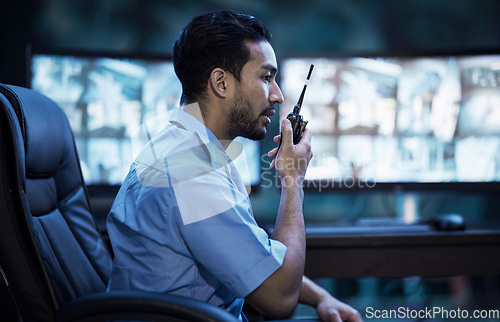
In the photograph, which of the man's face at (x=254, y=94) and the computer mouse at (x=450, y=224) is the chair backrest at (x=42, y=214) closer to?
the man's face at (x=254, y=94)

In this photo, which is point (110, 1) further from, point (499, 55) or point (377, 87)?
point (499, 55)

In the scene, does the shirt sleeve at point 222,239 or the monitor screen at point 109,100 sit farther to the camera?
the monitor screen at point 109,100

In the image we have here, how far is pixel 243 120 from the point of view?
993 millimetres

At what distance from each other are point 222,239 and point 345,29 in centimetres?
164

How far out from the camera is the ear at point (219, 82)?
38.0 inches

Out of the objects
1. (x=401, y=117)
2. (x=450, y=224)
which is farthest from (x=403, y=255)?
(x=401, y=117)

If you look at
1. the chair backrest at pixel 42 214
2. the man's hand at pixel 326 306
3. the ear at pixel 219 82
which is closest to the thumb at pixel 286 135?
the ear at pixel 219 82

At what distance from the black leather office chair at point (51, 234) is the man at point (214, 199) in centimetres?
10

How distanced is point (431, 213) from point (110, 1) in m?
1.81

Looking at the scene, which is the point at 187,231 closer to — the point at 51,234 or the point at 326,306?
the point at 51,234

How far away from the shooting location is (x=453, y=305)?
2.15 meters

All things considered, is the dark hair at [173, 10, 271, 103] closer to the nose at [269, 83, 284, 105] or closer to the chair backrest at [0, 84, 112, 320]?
the nose at [269, 83, 284, 105]

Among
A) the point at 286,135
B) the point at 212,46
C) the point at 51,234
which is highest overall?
the point at 212,46

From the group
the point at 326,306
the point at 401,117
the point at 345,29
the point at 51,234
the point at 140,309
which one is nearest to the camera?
the point at 140,309
